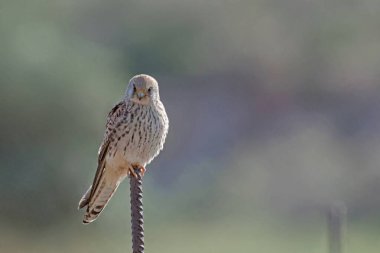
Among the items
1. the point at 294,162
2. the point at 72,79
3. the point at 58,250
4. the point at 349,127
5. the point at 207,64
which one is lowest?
the point at 58,250

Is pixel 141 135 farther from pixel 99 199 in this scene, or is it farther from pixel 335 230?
pixel 335 230

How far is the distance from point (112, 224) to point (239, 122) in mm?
7987

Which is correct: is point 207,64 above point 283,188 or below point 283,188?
above

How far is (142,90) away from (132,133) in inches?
11.0

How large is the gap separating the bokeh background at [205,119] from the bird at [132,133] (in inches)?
356

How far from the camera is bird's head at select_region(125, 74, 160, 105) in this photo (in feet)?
27.6

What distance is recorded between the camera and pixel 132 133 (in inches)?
339

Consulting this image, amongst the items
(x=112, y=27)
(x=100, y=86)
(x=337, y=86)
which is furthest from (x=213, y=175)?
(x=112, y=27)

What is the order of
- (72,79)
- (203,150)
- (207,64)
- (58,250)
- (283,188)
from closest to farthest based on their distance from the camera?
(58,250) < (72,79) < (283,188) < (203,150) < (207,64)

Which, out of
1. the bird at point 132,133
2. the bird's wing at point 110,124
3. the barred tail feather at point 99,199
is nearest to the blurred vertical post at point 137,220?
the barred tail feather at point 99,199

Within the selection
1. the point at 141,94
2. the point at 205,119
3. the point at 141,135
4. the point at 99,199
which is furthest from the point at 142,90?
the point at 205,119

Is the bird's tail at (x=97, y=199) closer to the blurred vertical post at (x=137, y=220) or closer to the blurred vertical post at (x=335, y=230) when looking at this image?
the blurred vertical post at (x=137, y=220)

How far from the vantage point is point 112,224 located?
63.7ft

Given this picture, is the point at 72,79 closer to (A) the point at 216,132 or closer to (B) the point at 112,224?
(B) the point at 112,224
